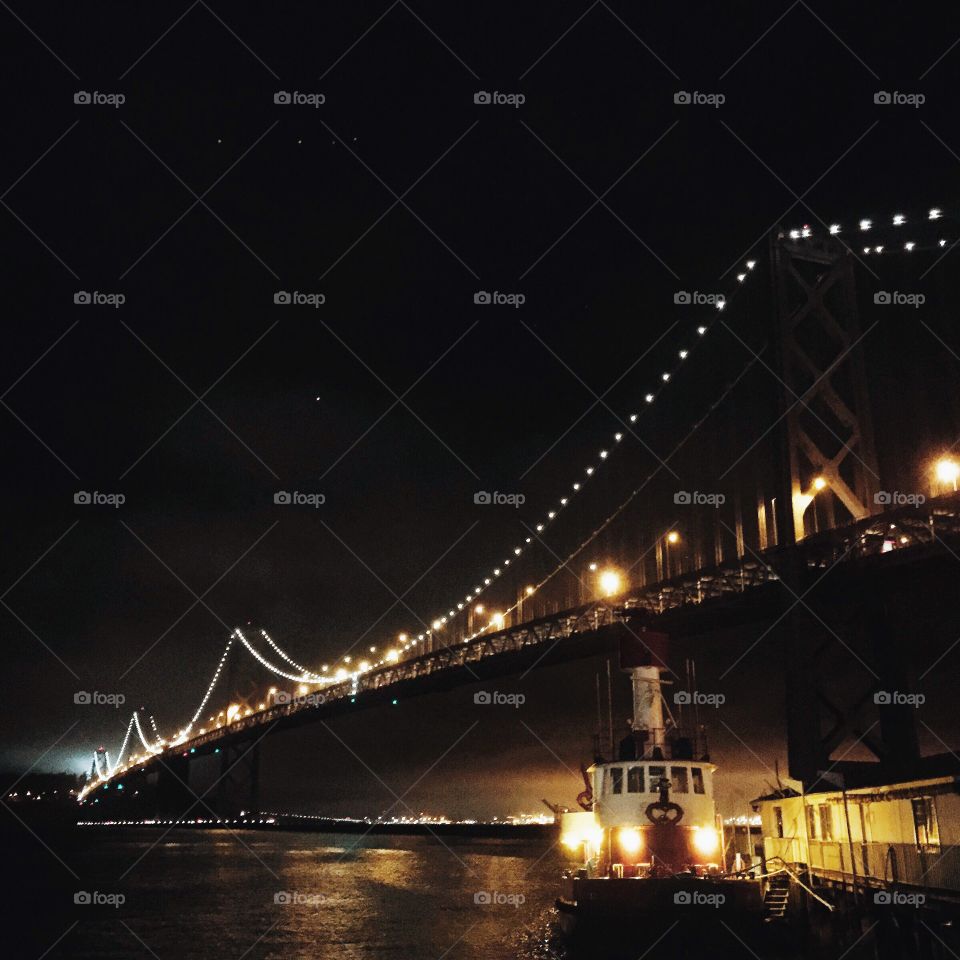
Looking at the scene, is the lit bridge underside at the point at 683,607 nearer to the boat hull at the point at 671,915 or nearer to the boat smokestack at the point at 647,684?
the boat smokestack at the point at 647,684

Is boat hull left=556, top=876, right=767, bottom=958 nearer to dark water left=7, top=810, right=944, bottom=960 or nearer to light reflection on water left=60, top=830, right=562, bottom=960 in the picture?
dark water left=7, top=810, right=944, bottom=960

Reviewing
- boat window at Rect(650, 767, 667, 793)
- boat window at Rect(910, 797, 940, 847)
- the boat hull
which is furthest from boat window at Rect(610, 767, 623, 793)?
boat window at Rect(910, 797, 940, 847)

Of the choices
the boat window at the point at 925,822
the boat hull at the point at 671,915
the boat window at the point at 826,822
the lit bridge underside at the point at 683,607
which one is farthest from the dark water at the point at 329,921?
the lit bridge underside at the point at 683,607

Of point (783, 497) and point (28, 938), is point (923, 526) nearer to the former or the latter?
point (783, 497)

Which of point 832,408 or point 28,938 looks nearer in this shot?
point 28,938

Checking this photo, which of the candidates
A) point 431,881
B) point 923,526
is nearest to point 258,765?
point 431,881
